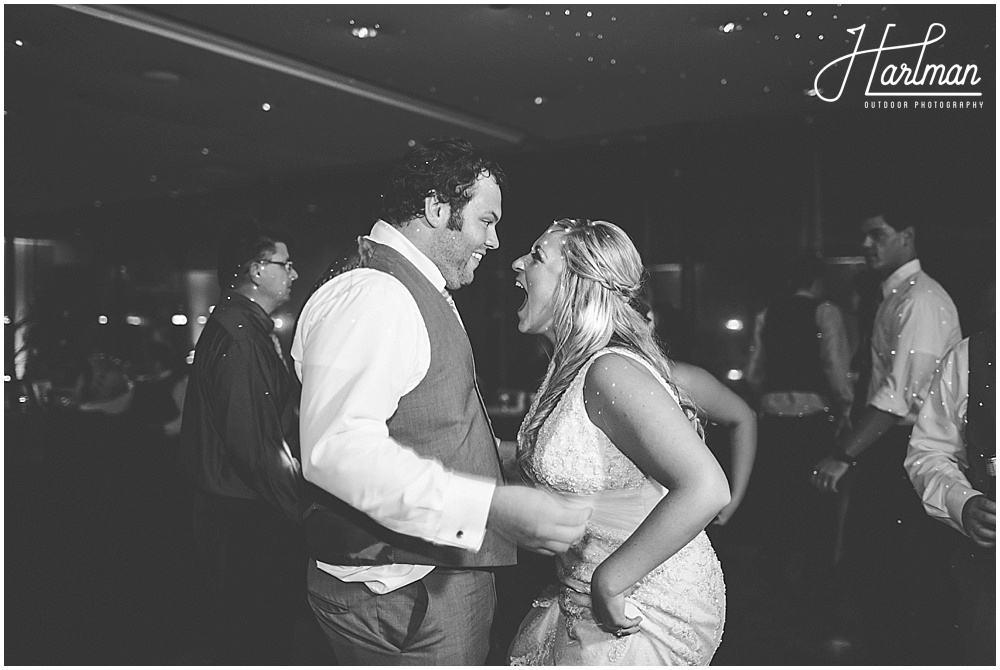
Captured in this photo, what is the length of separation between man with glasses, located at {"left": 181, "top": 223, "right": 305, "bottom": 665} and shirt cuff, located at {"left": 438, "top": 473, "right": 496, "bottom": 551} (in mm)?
471

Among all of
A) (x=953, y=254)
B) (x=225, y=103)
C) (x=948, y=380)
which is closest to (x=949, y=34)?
(x=953, y=254)

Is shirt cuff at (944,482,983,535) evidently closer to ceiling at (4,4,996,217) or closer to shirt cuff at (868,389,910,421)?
shirt cuff at (868,389,910,421)

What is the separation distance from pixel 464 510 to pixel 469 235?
0.47 meters

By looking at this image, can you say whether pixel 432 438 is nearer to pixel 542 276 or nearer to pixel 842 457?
pixel 542 276

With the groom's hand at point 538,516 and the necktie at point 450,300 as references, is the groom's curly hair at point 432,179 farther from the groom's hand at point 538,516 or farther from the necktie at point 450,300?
the groom's hand at point 538,516

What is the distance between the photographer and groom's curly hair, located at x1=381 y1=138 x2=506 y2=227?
1.29m

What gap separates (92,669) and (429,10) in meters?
1.53

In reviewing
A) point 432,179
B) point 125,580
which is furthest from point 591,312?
point 125,580

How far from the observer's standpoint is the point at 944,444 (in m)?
1.56

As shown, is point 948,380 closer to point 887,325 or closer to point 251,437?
point 887,325

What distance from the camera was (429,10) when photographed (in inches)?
60.4

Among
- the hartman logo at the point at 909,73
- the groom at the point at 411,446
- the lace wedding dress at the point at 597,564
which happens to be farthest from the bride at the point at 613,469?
the hartman logo at the point at 909,73

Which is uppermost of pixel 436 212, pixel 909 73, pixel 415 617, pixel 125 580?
pixel 909 73

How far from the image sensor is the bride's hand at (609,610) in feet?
4.02
